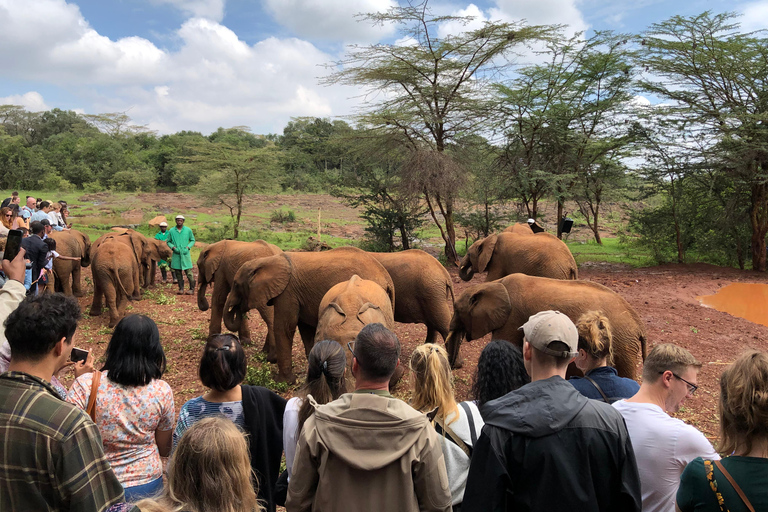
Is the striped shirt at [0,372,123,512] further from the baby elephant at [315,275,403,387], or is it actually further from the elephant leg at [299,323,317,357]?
the elephant leg at [299,323,317,357]

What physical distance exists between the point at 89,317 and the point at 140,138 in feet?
167

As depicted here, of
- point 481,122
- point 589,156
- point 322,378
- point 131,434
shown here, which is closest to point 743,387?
point 322,378

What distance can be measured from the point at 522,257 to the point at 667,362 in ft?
26.9

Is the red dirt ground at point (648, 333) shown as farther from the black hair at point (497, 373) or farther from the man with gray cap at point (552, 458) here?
the man with gray cap at point (552, 458)

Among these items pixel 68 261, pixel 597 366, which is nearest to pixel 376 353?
pixel 597 366

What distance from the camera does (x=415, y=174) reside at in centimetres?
1697

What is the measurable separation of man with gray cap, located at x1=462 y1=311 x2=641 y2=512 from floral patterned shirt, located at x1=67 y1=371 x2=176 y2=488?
187 cm

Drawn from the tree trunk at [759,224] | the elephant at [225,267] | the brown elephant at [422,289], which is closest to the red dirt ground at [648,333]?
the elephant at [225,267]

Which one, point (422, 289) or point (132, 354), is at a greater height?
point (132, 354)

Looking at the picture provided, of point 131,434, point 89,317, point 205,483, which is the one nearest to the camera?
point 205,483

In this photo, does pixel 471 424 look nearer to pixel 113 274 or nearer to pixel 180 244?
pixel 113 274

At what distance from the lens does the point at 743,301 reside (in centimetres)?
1335

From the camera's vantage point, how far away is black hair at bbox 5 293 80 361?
7.48 ft

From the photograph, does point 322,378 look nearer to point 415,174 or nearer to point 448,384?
point 448,384
